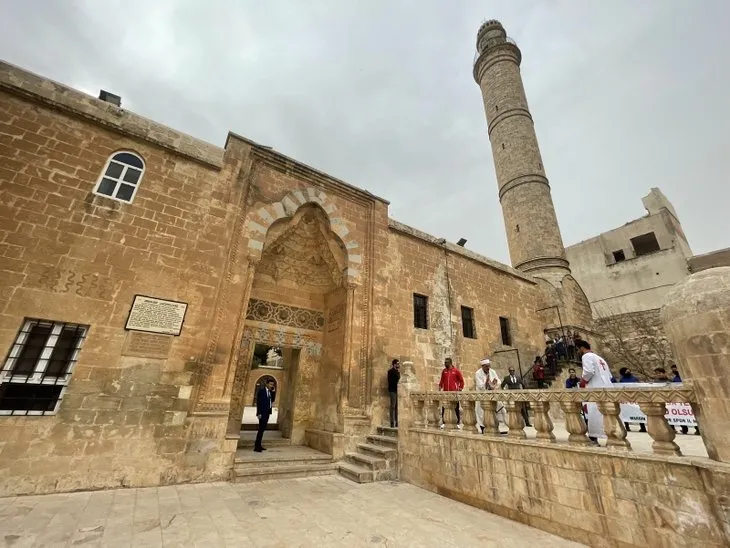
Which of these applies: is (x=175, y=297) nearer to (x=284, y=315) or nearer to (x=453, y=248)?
(x=284, y=315)

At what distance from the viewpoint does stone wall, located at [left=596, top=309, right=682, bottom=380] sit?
14.3 metres

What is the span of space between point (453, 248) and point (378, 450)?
7.22 metres

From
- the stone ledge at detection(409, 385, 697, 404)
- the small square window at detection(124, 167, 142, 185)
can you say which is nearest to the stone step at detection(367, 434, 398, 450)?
the stone ledge at detection(409, 385, 697, 404)

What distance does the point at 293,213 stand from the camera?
26.3 ft

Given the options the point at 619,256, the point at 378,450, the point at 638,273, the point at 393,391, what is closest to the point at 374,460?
the point at 378,450

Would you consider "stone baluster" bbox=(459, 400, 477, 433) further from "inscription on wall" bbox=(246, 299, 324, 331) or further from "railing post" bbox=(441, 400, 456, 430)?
"inscription on wall" bbox=(246, 299, 324, 331)

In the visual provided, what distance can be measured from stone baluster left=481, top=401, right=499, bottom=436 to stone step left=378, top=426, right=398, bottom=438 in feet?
8.88

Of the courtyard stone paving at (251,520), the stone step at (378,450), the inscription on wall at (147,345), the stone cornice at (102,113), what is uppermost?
the stone cornice at (102,113)

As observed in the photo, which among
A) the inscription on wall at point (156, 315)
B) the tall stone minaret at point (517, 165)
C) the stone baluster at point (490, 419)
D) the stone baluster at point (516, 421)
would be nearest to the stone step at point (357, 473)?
the stone baluster at point (490, 419)

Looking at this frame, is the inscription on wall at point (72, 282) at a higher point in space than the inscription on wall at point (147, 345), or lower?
higher

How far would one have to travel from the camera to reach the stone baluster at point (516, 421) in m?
4.33

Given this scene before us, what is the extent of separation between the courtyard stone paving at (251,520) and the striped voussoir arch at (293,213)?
4593mm

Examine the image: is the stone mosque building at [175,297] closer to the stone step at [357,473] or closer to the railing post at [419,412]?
the stone step at [357,473]

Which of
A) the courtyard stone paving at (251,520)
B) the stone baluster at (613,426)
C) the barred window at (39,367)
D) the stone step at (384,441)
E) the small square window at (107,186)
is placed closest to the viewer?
the courtyard stone paving at (251,520)
